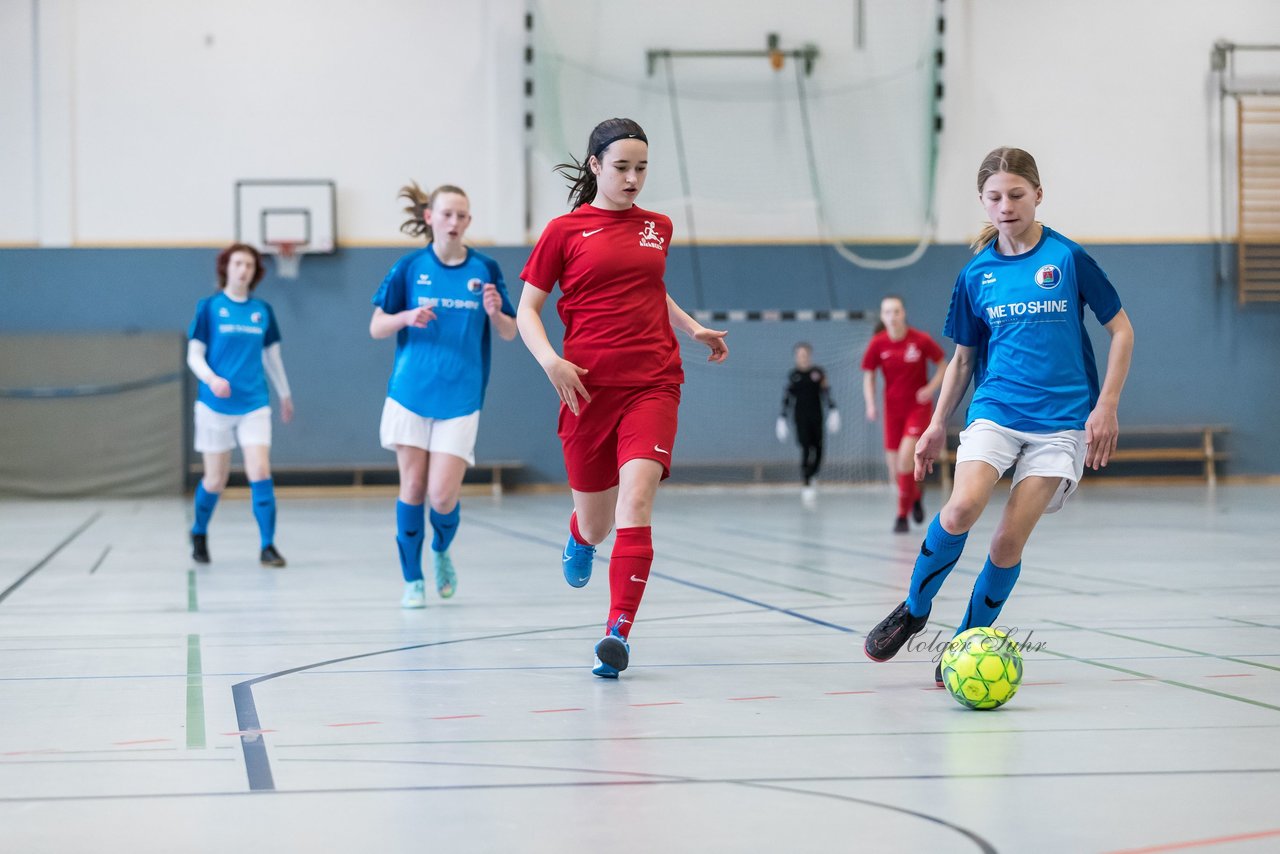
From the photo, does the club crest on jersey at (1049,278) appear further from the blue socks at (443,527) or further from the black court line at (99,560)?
the black court line at (99,560)

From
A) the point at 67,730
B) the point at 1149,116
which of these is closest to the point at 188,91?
the point at 1149,116

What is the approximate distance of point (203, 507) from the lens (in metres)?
9.21

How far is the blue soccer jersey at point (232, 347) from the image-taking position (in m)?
8.95

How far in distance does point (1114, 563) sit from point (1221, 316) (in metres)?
12.6

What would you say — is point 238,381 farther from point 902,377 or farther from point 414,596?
point 902,377

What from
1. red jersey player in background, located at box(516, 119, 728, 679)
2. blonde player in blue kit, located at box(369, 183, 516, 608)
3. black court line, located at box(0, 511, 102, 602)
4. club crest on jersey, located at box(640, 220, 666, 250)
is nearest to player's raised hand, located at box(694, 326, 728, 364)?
red jersey player in background, located at box(516, 119, 728, 679)

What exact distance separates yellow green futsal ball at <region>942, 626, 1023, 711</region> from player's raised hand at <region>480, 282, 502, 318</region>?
2.95m

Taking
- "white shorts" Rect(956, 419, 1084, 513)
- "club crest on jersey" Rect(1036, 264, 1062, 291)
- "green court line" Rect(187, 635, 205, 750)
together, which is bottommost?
"green court line" Rect(187, 635, 205, 750)

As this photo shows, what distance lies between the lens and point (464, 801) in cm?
306

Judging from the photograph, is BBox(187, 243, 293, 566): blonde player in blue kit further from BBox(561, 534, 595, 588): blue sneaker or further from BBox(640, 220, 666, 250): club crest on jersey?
BBox(640, 220, 666, 250): club crest on jersey

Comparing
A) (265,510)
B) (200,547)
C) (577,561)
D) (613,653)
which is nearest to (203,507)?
(200,547)

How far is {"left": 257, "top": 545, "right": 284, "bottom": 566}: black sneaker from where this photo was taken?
8.85 meters

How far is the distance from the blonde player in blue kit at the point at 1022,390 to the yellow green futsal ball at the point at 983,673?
0.37m

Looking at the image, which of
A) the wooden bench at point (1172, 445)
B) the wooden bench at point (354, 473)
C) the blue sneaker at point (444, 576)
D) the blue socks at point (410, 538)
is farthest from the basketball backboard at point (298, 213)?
the blue socks at point (410, 538)
